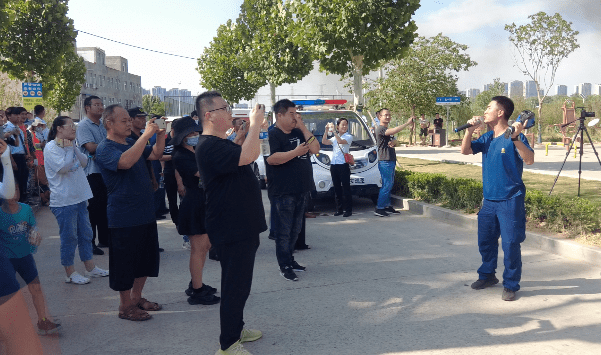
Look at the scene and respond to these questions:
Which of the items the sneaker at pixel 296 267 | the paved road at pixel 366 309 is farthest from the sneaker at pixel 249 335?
the sneaker at pixel 296 267

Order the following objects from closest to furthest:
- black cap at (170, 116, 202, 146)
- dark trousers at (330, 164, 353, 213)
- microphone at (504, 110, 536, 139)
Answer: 1. microphone at (504, 110, 536, 139)
2. black cap at (170, 116, 202, 146)
3. dark trousers at (330, 164, 353, 213)

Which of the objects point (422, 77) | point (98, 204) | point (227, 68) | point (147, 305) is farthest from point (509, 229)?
point (227, 68)

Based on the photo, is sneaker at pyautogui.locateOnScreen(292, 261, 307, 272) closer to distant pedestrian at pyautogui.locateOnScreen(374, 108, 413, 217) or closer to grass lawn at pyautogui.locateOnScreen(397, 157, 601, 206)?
distant pedestrian at pyautogui.locateOnScreen(374, 108, 413, 217)

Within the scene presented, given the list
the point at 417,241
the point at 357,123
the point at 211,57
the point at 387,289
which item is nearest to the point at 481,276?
the point at 387,289

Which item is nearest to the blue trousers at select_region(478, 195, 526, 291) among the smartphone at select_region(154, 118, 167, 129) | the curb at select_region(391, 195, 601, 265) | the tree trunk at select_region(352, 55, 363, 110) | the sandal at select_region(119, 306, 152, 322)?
the curb at select_region(391, 195, 601, 265)

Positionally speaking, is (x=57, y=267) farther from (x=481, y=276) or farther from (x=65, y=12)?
(x=65, y=12)

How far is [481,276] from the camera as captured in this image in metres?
5.39

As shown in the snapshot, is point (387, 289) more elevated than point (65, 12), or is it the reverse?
point (65, 12)

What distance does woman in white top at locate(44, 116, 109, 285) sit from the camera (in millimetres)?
5762

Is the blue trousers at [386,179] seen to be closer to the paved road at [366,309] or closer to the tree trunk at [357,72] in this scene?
the paved road at [366,309]

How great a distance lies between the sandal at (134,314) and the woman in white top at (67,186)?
140 cm

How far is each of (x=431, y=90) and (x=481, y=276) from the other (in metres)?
24.4

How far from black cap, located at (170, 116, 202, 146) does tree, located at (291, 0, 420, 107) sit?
960 centimetres

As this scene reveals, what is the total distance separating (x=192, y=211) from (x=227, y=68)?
3409 cm
